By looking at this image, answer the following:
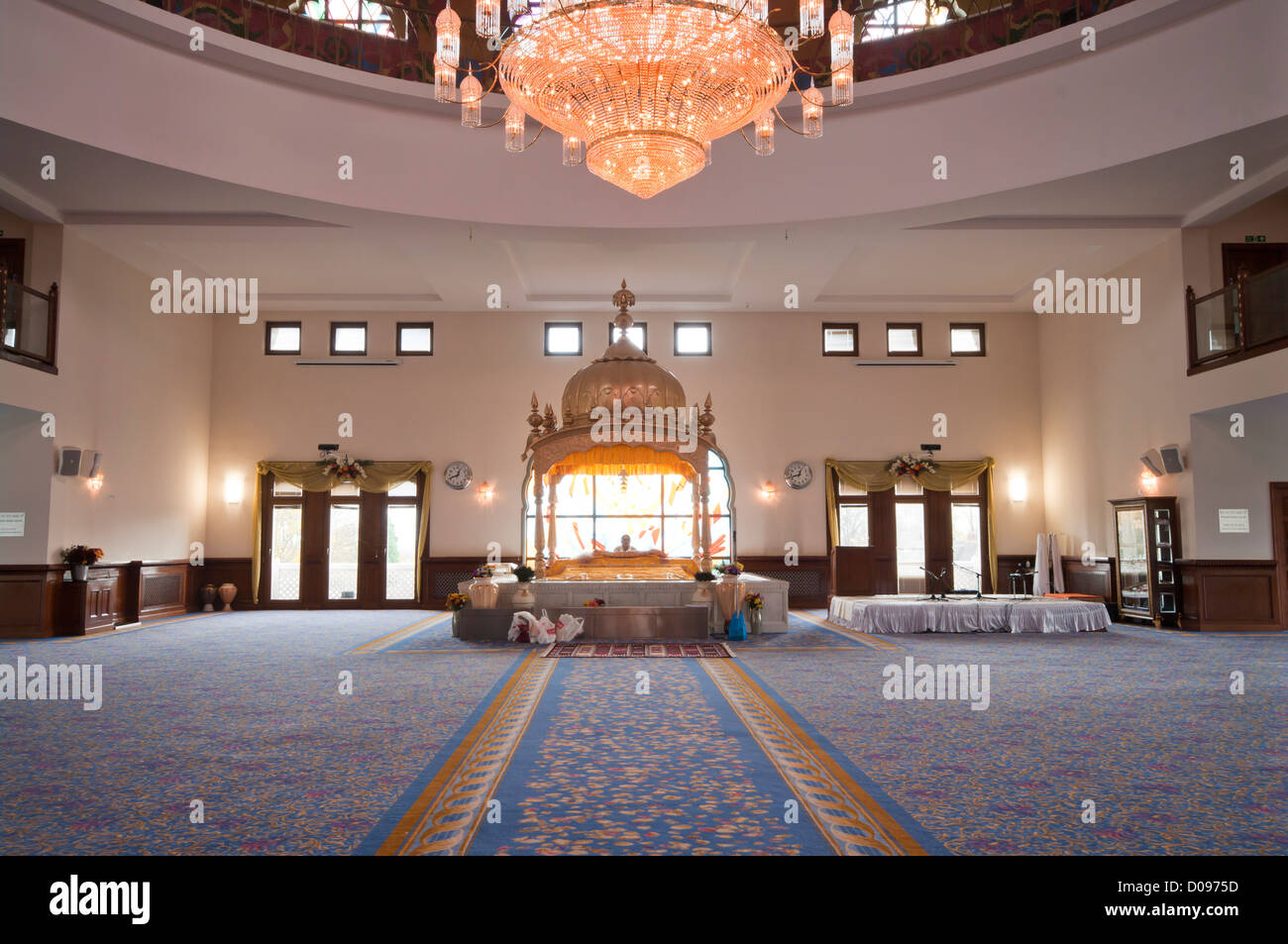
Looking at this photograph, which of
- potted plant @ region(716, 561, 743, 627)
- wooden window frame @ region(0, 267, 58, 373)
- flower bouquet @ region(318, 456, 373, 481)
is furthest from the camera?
flower bouquet @ region(318, 456, 373, 481)

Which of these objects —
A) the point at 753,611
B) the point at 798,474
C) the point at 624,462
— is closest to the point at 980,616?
the point at 753,611

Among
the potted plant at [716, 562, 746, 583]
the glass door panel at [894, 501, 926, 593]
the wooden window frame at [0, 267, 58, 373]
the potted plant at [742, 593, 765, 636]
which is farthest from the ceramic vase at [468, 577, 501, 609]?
the glass door panel at [894, 501, 926, 593]

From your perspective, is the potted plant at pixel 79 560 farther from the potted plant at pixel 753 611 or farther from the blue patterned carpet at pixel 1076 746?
the blue patterned carpet at pixel 1076 746

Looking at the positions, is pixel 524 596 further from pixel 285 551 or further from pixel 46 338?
pixel 285 551

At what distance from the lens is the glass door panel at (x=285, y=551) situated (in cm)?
1541

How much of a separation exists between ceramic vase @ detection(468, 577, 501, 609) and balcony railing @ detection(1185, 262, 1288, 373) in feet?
29.8

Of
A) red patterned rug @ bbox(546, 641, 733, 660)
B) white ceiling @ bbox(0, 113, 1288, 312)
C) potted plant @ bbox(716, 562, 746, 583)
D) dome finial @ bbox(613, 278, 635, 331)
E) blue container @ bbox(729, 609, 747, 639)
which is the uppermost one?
white ceiling @ bbox(0, 113, 1288, 312)

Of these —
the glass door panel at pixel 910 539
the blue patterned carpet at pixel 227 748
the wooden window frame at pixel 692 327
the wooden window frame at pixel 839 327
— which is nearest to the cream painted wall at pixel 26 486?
the blue patterned carpet at pixel 227 748

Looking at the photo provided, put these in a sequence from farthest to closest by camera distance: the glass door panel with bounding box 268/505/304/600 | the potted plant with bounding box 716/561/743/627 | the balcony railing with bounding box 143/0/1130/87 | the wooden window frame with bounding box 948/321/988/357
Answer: the wooden window frame with bounding box 948/321/988/357 → the glass door panel with bounding box 268/505/304/600 → the potted plant with bounding box 716/561/743/627 → the balcony railing with bounding box 143/0/1130/87

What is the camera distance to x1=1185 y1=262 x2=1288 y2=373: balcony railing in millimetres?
9930

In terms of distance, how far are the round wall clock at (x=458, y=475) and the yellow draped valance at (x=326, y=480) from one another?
33 cm

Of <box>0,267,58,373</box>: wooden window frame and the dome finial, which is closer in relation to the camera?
<box>0,267,58,373</box>: wooden window frame

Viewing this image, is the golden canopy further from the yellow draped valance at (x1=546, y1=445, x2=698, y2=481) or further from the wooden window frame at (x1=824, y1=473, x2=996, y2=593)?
the wooden window frame at (x1=824, y1=473, x2=996, y2=593)

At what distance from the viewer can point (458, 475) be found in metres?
15.5
